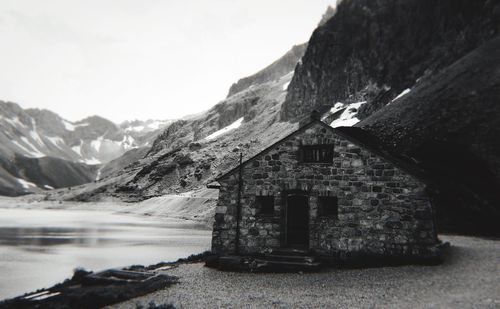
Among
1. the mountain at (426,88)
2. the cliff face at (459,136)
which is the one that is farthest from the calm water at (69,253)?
the cliff face at (459,136)

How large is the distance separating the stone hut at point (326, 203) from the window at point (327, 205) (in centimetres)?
4

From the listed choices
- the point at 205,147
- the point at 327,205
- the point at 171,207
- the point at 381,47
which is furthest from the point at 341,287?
the point at 205,147

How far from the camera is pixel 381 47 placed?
8681cm

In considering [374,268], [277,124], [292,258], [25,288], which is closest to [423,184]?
[374,268]

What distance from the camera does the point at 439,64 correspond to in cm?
6456

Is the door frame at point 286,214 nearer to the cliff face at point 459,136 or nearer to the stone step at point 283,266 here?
the stone step at point 283,266

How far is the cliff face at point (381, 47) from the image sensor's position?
210ft

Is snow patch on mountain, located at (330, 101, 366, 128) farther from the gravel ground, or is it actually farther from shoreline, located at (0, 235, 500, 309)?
the gravel ground

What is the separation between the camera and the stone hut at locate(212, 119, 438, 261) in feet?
56.0

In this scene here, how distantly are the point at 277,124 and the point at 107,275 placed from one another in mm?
93355

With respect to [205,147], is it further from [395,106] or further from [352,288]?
[352,288]

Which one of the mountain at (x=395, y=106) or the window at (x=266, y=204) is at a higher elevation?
the mountain at (x=395, y=106)

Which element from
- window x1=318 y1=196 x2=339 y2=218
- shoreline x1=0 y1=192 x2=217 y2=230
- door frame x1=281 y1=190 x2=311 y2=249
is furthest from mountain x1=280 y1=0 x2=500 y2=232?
shoreline x1=0 y1=192 x2=217 y2=230

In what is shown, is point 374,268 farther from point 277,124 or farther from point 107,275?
point 277,124
